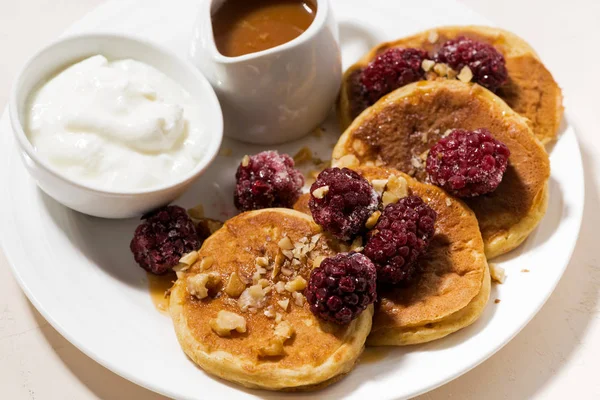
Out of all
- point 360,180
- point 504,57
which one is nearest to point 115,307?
point 360,180

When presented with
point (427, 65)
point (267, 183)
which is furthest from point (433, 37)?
point (267, 183)

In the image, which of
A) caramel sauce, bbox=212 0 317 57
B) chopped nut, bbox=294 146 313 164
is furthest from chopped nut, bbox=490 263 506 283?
caramel sauce, bbox=212 0 317 57

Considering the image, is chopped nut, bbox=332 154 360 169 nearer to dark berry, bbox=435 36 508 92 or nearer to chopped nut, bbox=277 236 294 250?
chopped nut, bbox=277 236 294 250

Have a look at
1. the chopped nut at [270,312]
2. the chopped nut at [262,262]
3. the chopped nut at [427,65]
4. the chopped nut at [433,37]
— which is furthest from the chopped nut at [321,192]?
the chopped nut at [433,37]

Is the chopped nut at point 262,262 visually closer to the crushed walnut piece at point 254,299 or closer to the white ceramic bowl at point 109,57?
the crushed walnut piece at point 254,299

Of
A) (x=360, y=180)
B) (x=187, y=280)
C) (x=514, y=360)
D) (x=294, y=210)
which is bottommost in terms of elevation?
(x=514, y=360)

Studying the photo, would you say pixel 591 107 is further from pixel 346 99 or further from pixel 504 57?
pixel 346 99
